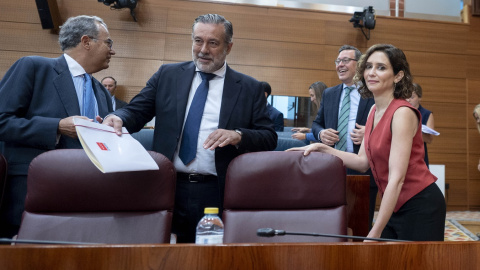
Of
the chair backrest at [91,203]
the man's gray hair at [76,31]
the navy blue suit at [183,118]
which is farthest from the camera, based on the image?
the man's gray hair at [76,31]

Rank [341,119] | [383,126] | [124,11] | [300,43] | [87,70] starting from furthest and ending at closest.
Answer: [300,43] → [124,11] → [341,119] → [87,70] → [383,126]

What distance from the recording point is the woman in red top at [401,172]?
4.35ft

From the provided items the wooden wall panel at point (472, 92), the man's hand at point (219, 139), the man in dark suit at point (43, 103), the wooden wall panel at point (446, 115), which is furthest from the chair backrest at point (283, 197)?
the wooden wall panel at point (472, 92)

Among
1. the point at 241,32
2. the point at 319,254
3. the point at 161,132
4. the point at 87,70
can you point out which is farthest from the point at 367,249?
the point at 241,32

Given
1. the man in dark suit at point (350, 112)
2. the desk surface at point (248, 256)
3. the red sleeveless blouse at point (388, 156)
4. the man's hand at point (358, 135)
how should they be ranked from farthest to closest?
the man in dark suit at point (350, 112), the man's hand at point (358, 135), the red sleeveless blouse at point (388, 156), the desk surface at point (248, 256)

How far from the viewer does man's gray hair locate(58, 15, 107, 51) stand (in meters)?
1.81

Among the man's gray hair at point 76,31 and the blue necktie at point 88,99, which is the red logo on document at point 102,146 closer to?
the blue necktie at point 88,99

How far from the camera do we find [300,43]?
5.11 meters

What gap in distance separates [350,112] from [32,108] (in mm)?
1617

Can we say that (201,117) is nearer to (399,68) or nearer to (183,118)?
(183,118)

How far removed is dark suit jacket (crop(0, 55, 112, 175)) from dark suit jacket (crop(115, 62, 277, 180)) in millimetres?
223

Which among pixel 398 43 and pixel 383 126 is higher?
pixel 398 43

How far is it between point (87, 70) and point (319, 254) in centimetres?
148

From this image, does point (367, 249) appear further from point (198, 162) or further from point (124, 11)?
point (124, 11)
